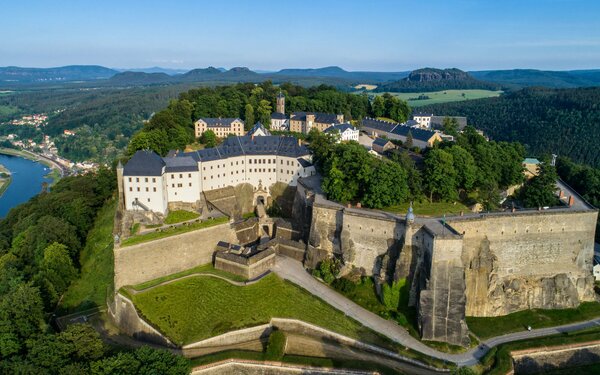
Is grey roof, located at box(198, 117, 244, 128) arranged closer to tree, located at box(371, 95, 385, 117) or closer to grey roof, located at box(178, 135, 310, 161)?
grey roof, located at box(178, 135, 310, 161)

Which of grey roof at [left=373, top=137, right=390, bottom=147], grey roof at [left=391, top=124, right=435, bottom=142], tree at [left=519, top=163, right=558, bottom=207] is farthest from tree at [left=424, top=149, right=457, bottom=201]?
grey roof at [left=391, top=124, right=435, bottom=142]

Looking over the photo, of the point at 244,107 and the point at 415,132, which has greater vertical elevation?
the point at 244,107

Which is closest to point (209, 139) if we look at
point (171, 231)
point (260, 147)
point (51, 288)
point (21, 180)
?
point (260, 147)

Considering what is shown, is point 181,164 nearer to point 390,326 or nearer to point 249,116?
point 249,116

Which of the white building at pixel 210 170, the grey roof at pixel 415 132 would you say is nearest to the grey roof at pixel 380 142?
the grey roof at pixel 415 132

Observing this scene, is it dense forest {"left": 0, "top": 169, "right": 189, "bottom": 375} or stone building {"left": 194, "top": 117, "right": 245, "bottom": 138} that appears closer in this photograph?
dense forest {"left": 0, "top": 169, "right": 189, "bottom": 375}

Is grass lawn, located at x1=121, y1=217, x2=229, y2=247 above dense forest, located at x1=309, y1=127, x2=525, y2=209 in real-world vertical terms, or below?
below
